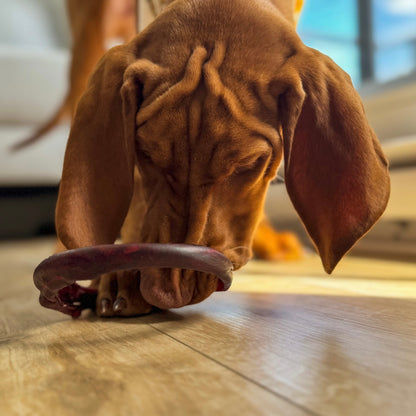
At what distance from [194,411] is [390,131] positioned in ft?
9.96

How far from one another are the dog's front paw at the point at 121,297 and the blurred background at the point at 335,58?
1989 mm

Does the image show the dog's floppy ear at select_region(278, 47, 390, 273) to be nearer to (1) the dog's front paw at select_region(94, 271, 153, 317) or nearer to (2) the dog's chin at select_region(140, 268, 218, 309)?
(2) the dog's chin at select_region(140, 268, 218, 309)

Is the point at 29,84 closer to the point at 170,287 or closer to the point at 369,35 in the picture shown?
the point at 369,35

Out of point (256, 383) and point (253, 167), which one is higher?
point (253, 167)


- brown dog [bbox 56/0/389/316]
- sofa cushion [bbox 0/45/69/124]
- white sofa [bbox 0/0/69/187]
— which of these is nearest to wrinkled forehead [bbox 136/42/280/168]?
brown dog [bbox 56/0/389/316]

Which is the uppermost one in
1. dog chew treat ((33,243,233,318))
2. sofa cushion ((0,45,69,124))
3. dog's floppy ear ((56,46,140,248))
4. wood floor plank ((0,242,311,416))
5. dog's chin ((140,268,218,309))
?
sofa cushion ((0,45,69,124))

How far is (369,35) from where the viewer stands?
431 cm

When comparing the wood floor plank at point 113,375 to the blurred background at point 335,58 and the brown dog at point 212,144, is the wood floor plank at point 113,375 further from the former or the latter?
the blurred background at point 335,58

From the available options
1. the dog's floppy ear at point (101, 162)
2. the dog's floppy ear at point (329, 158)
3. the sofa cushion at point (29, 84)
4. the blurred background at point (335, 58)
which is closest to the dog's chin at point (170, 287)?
the dog's floppy ear at point (101, 162)

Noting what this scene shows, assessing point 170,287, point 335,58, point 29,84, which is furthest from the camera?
point 29,84

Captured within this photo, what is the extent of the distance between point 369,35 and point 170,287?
381cm

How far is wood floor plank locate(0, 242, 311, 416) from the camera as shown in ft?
2.56

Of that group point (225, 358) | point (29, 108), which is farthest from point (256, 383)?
point (29, 108)

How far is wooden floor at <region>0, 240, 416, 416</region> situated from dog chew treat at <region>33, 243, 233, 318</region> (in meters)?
0.15
